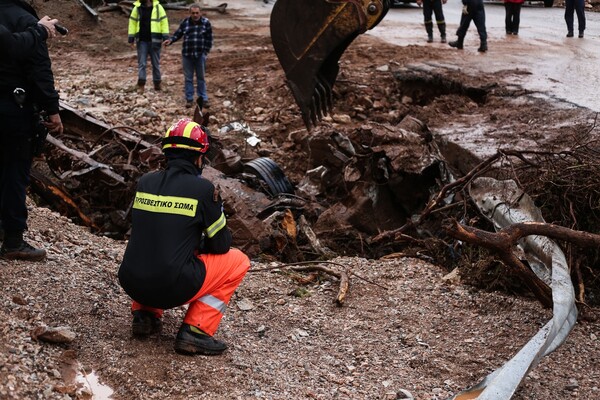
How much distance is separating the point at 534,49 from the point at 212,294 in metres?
11.9

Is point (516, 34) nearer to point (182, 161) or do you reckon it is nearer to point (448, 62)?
point (448, 62)

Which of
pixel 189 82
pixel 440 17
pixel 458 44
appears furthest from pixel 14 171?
pixel 440 17

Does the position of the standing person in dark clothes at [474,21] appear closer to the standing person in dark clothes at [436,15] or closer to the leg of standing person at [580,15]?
the standing person in dark clothes at [436,15]

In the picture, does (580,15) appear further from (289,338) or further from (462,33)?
(289,338)

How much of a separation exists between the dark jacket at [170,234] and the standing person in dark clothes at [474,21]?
11533mm

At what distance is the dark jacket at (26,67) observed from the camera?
5398mm

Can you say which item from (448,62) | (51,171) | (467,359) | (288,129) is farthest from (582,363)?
(448,62)

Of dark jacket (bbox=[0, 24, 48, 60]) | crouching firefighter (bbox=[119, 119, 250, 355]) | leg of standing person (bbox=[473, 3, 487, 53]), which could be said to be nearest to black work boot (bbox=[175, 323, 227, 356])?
crouching firefighter (bbox=[119, 119, 250, 355])

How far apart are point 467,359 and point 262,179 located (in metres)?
4.30

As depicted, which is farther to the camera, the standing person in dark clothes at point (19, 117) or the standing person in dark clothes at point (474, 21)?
the standing person in dark clothes at point (474, 21)

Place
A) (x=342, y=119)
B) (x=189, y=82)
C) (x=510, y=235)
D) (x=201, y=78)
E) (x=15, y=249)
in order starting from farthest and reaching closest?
(x=189, y=82)
(x=201, y=78)
(x=342, y=119)
(x=15, y=249)
(x=510, y=235)

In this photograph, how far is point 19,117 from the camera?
5527 millimetres

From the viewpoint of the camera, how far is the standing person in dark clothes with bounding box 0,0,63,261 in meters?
5.43

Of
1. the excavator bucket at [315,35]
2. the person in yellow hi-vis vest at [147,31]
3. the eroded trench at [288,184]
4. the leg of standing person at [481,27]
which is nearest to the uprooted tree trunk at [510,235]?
the excavator bucket at [315,35]
